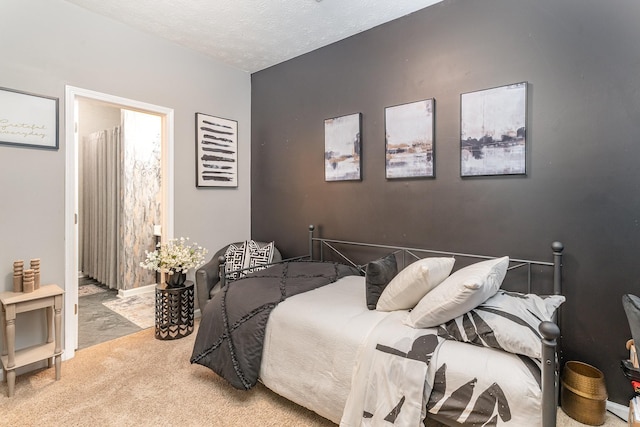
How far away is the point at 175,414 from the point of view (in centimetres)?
185

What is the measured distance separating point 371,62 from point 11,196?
2.94 m

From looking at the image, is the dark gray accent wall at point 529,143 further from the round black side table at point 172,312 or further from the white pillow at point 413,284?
the round black side table at point 172,312

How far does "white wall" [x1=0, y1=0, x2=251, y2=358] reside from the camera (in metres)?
2.26

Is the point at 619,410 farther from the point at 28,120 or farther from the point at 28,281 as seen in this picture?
the point at 28,120

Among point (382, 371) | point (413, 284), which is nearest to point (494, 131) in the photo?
point (413, 284)

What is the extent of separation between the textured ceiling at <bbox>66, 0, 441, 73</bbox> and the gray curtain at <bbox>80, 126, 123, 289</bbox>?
1.81 m

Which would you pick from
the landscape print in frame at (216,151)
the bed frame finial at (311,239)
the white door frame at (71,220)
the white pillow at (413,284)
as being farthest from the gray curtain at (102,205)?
the white pillow at (413,284)

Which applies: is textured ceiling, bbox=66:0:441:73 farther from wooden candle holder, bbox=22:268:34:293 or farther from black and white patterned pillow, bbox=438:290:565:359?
black and white patterned pillow, bbox=438:290:565:359

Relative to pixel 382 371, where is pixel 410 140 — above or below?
above

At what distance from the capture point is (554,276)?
6.50 ft

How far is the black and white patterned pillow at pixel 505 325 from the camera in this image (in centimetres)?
135

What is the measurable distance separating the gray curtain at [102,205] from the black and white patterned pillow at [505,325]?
4.12m

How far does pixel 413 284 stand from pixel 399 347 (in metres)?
0.35

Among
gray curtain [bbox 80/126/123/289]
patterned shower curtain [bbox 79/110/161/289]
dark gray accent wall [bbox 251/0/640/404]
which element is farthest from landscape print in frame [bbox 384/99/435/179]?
gray curtain [bbox 80/126/123/289]
